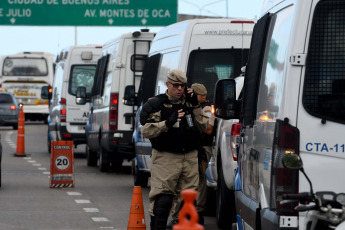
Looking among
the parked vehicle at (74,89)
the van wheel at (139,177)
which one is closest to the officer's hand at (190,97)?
the van wheel at (139,177)

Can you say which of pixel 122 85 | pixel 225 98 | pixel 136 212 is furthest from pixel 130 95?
pixel 225 98

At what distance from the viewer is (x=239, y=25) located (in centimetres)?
1542

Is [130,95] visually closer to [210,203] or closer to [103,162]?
[103,162]

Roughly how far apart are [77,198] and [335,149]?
10.6m

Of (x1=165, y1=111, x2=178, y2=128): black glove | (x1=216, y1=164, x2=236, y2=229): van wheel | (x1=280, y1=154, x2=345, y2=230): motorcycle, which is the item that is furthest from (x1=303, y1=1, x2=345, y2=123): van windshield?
(x1=216, y1=164, x2=236, y2=229): van wheel

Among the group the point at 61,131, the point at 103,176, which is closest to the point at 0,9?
the point at 61,131

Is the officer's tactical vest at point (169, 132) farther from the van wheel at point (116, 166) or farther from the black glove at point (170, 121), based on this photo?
the van wheel at point (116, 166)

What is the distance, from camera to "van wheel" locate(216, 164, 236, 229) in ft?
41.0

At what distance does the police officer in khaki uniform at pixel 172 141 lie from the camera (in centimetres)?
1069

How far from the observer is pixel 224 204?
1255 cm

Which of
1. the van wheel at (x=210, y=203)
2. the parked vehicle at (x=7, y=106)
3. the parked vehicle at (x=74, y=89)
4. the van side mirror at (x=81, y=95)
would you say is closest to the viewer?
the van wheel at (x=210, y=203)

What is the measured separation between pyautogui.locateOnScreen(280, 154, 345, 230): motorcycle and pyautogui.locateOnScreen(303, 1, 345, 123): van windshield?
0.72 meters

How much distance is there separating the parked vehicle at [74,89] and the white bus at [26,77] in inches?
1115

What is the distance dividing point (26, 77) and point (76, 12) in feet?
59.5
